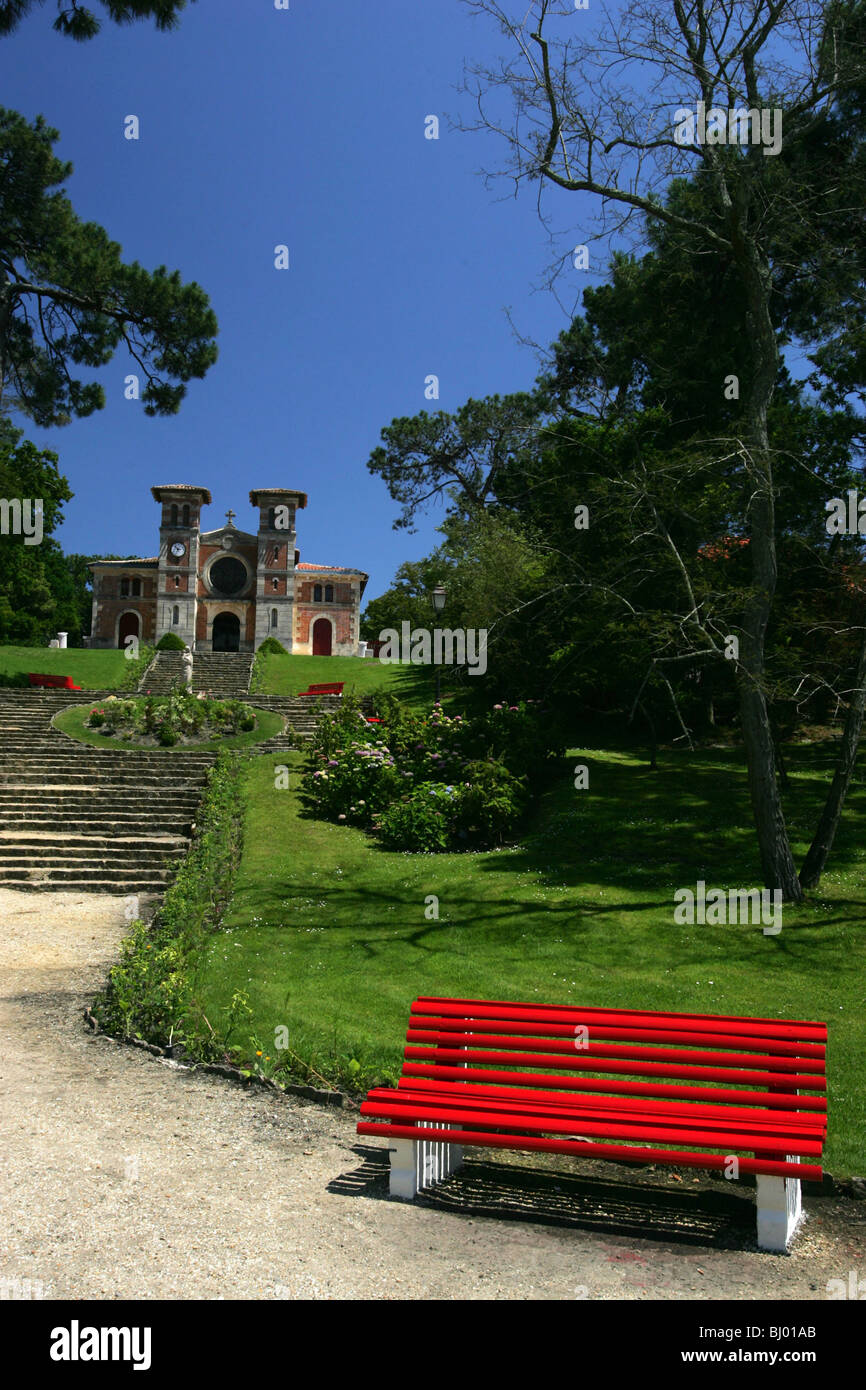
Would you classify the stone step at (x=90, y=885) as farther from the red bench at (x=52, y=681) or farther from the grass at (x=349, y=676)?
the red bench at (x=52, y=681)

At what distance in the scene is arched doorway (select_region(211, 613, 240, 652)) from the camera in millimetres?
55531

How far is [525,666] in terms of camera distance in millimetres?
18984

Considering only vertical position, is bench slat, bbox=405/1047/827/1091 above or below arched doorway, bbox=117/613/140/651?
below

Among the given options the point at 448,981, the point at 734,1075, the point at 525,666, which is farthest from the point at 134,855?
the point at 734,1075

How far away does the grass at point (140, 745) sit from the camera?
20.5m

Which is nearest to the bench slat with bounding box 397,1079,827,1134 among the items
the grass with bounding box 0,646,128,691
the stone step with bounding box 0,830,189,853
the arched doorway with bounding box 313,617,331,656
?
the stone step with bounding box 0,830,189,853

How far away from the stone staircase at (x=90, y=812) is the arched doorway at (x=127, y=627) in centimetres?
3475

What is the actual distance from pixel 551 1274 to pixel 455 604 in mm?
20942

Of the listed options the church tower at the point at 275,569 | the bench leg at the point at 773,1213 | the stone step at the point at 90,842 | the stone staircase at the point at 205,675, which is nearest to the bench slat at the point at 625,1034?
the bench leg at the point at 773,1213

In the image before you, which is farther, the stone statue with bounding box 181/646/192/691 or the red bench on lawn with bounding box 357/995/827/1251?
the stone statue with bounding box 181/646/192/691

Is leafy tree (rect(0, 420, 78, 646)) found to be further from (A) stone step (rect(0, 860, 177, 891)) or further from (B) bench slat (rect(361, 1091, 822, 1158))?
(B) bench slat (rect(361, 1091, 822, 1158))

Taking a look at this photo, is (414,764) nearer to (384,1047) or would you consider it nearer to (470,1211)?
(384,1047)

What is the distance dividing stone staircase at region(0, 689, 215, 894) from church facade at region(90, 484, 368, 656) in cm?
3296
